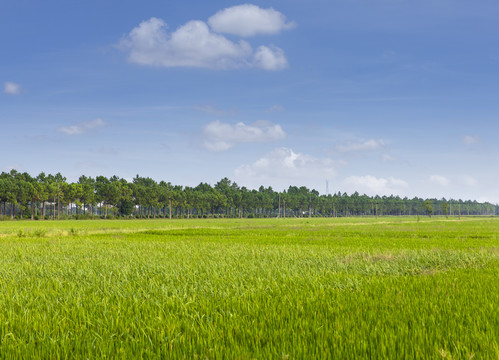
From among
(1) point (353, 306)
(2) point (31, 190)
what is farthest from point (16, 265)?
(2) point (31, 190)

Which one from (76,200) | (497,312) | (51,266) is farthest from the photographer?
(76,200)

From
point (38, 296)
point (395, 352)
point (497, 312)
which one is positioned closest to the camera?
point (395, 352)

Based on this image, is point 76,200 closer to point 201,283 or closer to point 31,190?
point 31,190

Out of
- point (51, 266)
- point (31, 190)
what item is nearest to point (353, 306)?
point (51, 266)

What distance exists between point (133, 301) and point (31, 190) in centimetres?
10700

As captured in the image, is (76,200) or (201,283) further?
(76,200)

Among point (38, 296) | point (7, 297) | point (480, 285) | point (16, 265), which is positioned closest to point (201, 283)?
point (38, 296)

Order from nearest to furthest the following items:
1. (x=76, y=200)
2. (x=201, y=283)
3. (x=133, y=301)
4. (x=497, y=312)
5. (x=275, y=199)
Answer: (x=497, y=312), (x=133, y=301), (x=201, y=283), (x=76, y=200), (x=275, y=199)

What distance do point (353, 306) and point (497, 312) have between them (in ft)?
6.46

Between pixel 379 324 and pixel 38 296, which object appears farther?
pixel 38 296

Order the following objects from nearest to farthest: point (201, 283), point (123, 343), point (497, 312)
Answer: point (123, 343)
point (497, 312)
point (201, 283)

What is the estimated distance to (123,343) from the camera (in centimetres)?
420

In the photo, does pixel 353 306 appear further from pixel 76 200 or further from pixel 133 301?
pixel 76 200

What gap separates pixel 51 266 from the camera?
36.3 feet
